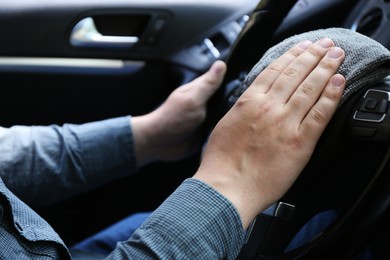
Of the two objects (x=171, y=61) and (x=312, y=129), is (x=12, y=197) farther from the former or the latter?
(x=171, y=61)

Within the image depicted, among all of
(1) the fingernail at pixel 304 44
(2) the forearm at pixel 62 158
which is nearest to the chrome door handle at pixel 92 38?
(2) the forearm at pixel 62 158

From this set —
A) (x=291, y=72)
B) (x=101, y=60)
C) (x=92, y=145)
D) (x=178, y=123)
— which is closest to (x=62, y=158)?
(x=92, y=145)

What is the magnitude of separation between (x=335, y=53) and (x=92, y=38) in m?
0.75

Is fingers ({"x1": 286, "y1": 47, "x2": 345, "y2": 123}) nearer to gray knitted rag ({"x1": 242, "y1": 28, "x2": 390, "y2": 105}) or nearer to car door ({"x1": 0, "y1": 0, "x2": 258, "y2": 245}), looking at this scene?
gray knitted rag ({"x1": 242, "y1": 28, "x2": 390, "y2": 105})

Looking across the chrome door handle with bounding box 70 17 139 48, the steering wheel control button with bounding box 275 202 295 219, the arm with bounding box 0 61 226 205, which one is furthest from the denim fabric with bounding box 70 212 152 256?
the chrome door handle with bounding box 70 17 139 48

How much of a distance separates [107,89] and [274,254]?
733 mm

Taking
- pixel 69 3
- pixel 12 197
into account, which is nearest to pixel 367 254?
pixel 12 197

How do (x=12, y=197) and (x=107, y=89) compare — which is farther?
(x=107, y=89)

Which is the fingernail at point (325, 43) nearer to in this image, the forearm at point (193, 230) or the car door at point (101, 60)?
the forearm at point (193, 230)

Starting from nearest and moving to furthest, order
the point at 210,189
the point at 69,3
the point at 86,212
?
the point at 210,189 → the point at 69,3 → the point at 86,212

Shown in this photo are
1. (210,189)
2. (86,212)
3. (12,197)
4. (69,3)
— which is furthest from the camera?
(86,212)

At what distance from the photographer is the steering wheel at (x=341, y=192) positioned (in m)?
0.60

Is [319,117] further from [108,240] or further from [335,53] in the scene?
[108,240]

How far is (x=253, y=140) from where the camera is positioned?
0.60 m
